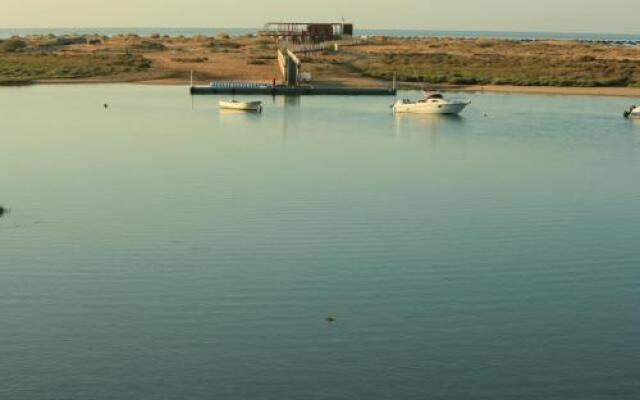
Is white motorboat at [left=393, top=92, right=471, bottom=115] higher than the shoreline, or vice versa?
white motorboat at [left=393, top=92, right=471, bottom=115]

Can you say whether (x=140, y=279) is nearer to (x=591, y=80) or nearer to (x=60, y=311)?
(x=60, y=311)

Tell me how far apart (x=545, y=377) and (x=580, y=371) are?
33.2 inches

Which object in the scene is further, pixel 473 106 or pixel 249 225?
pixel 473 106

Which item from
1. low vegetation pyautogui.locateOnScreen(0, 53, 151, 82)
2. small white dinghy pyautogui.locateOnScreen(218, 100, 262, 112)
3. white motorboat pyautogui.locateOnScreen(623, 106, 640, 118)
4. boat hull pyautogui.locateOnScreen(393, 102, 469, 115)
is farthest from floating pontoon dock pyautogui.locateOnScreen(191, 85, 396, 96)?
white motorboat pyautogui.locateOnScreen(623, 106, 640, 118)

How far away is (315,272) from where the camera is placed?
87.4 ft

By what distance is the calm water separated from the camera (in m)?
19.6

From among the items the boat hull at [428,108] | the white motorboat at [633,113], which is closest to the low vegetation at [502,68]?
the white motorboat at [633,113]

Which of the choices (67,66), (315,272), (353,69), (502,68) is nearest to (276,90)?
(353,69)

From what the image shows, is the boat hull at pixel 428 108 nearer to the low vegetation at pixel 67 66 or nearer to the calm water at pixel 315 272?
the calm water at pixel 315 272

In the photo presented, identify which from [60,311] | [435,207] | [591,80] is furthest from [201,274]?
[591,80]

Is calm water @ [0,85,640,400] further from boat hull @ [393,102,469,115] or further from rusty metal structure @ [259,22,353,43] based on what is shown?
rusty metal structure @ [259,22,353,43]

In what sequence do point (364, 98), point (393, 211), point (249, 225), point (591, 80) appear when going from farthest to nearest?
1. point (591, 80)
2. point (364, 98)
3. point (393, 211)
4. point (249, 225)

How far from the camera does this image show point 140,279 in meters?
25.8

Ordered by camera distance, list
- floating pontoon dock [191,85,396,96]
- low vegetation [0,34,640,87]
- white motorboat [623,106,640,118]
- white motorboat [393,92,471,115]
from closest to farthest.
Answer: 1. white motorboat [393,92,471,115]
2. white motorboat [623,106,640,118]
3. floating pontoon dock [191,85,396,96]
4. low vegetation [0,34,640,87]
